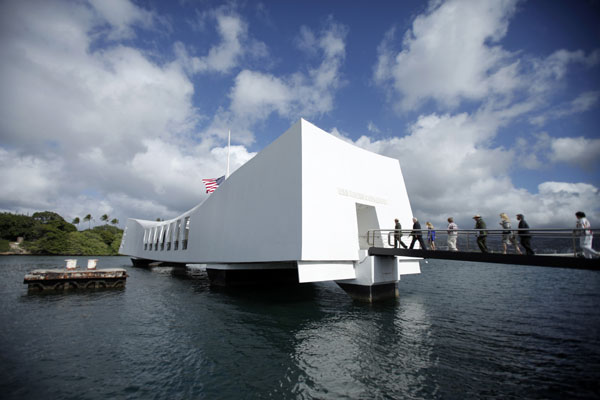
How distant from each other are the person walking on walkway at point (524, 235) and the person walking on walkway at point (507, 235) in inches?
7.6

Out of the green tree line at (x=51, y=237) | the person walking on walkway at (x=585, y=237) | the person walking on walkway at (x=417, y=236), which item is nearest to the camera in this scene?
the person walking on walkway at (x=585, y=237)

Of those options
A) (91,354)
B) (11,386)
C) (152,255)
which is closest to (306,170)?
(91,354)

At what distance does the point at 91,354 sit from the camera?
685 cm

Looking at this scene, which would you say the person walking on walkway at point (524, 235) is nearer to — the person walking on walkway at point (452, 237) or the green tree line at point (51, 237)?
the person walking on walkway at point (452, 237)

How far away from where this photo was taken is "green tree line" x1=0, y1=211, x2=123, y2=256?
204ft

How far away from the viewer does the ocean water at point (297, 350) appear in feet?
17.1

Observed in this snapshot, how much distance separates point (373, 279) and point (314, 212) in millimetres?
4604

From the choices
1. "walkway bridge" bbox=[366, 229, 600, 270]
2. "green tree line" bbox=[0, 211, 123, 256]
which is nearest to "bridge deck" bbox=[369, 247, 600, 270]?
"walkway bridge" bbox=[366, 229, 600, 270]

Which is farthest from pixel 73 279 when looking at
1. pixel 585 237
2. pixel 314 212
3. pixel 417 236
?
pixel 585 237

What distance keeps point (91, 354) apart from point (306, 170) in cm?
948

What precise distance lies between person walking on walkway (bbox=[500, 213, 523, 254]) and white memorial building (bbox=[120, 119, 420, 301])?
555 centimetres

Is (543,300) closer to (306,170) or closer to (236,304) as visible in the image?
(306,170)

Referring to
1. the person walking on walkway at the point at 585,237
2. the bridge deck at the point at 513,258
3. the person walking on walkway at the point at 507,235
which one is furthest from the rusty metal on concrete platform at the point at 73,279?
the person walking on walkway at the point at 585,237

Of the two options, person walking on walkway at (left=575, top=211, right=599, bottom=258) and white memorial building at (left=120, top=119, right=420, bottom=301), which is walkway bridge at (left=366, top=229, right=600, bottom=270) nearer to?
person walking on walkway at (left=575, top=211, right=599, bottom=258)
